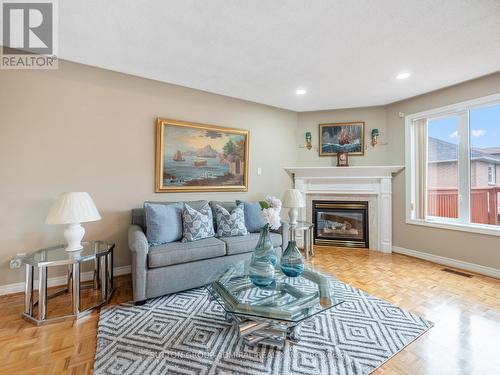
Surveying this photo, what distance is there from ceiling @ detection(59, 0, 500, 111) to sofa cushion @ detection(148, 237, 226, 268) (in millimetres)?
2099

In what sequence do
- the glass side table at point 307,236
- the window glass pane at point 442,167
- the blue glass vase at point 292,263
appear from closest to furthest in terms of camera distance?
the blue glass vase at point 292,263 → the window glass pane at point 442,167 → the glass side table at point 307,236

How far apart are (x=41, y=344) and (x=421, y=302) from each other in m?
3.35

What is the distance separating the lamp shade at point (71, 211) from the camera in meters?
2.21

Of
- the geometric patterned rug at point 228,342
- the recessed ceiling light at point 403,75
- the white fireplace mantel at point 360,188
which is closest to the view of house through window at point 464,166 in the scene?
the white fireplace mantel at point 360,188

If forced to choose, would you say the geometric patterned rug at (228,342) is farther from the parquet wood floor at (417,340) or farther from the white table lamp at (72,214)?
the white table lamp at (72,214)

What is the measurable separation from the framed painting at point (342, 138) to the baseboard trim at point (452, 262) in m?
1.85

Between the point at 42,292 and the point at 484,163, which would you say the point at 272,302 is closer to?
the point at 42,292

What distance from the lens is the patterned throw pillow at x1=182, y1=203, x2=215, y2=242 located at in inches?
111

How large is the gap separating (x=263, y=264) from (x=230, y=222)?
1260mm

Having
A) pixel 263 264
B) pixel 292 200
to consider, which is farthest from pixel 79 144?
pixel 292 200

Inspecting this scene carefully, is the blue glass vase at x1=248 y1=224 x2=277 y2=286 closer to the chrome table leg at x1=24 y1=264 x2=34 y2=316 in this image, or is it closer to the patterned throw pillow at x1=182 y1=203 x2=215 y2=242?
the patterned throw pillow at x1=182 y1=203 x2=215 y2=242

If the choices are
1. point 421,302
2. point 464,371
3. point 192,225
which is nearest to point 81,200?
point 192,225

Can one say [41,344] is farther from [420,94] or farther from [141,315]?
[420,94]

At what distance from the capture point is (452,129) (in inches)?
145
